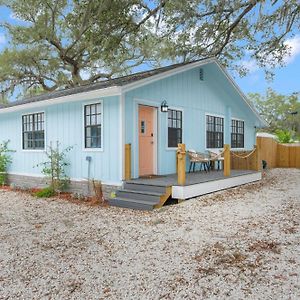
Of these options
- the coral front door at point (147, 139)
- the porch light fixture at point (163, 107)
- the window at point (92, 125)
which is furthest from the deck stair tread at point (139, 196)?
the porch light fixture at point (163, 107)

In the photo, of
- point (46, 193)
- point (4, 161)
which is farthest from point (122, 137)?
point (4, 161)

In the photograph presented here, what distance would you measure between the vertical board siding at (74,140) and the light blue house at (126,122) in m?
0.03

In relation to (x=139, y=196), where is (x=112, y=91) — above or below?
above

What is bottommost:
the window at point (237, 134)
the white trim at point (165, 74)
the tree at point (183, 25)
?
the window at point (237, 134)

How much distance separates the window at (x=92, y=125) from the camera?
28.5 feet

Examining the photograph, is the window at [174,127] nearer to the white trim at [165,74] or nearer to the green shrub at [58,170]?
the white trim at [165,74]

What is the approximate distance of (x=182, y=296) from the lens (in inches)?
129

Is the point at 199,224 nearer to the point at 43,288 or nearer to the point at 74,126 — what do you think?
the point at 43,288

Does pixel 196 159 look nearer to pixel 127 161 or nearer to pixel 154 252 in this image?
pixel 127 161

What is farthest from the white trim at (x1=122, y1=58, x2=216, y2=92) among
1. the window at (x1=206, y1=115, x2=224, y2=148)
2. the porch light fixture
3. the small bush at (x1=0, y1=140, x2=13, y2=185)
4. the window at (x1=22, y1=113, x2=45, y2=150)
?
the small bush at (x1=0, y1=140, x2=13, y2=185)

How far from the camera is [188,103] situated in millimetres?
10773

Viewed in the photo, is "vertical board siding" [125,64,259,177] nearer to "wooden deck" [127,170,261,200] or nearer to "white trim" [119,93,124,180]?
"white trim" [119,93,124,180]

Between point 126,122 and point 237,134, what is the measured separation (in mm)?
7351

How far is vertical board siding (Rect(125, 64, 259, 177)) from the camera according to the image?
8.66 m
